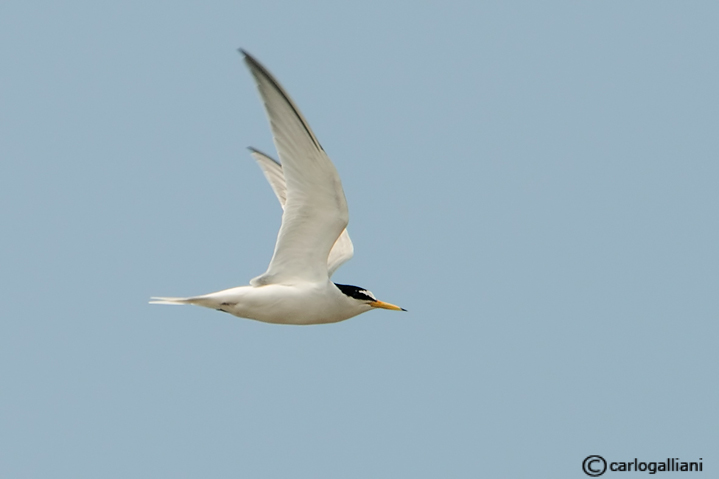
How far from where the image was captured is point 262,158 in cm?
1188

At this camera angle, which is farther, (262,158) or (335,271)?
(262,158)

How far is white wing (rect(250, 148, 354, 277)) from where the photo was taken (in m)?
10.7

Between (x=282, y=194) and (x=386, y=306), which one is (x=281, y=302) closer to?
(x=386, y=306)

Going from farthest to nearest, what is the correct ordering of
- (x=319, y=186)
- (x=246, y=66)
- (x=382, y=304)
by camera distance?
(x=382, y=304) → (x=319, y=186) → (x=246, y=66)

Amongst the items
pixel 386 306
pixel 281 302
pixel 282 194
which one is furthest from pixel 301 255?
pixel 282 194

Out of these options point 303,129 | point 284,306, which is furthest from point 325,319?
point 303,129

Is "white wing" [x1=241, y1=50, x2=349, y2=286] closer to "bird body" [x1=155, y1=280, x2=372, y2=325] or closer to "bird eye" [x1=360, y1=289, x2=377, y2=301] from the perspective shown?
"bird body" [x1=155, y1=280, x2=372, y2=325]

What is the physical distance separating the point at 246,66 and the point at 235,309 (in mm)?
2832

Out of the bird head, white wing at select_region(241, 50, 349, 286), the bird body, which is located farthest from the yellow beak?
white wing at select_region(241, 50, 349, 286)

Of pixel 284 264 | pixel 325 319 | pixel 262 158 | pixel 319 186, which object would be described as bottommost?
pixel 325 319

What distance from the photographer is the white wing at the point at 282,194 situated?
10651 millimetres

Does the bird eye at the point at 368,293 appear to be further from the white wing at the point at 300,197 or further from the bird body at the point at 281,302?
the white wing at the point at 300,197

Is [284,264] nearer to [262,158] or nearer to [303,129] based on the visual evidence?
[303,129]

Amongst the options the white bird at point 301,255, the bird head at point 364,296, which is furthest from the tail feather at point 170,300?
the bird head at point 364,296
